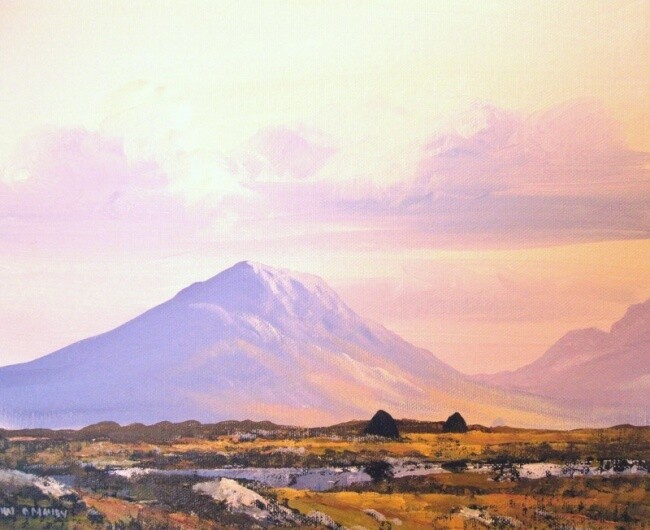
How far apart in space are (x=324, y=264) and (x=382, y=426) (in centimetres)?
125

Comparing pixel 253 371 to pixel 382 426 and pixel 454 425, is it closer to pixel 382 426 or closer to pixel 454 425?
pixel 382 426

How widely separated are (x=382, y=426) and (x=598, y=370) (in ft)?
5.25

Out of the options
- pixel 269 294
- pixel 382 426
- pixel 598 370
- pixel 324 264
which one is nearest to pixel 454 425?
pixel 382 426

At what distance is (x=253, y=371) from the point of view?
8.67 meters

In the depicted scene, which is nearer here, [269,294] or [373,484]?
[373,484]

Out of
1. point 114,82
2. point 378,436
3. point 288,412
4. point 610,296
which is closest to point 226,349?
point 288,412

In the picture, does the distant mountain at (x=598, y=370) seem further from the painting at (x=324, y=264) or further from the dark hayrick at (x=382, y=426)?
the dark hayrick at (x=382, y=426)

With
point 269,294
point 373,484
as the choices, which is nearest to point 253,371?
point 269,294

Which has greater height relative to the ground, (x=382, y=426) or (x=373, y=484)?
(x=382, y=426)

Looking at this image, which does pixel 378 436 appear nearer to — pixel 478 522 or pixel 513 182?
pixel 478 522

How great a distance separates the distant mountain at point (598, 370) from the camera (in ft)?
27.8

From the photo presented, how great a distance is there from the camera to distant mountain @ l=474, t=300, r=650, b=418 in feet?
27.8

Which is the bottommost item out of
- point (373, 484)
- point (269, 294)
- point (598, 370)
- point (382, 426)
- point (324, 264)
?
point (373, 484)

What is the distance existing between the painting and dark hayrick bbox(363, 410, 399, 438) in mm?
23
